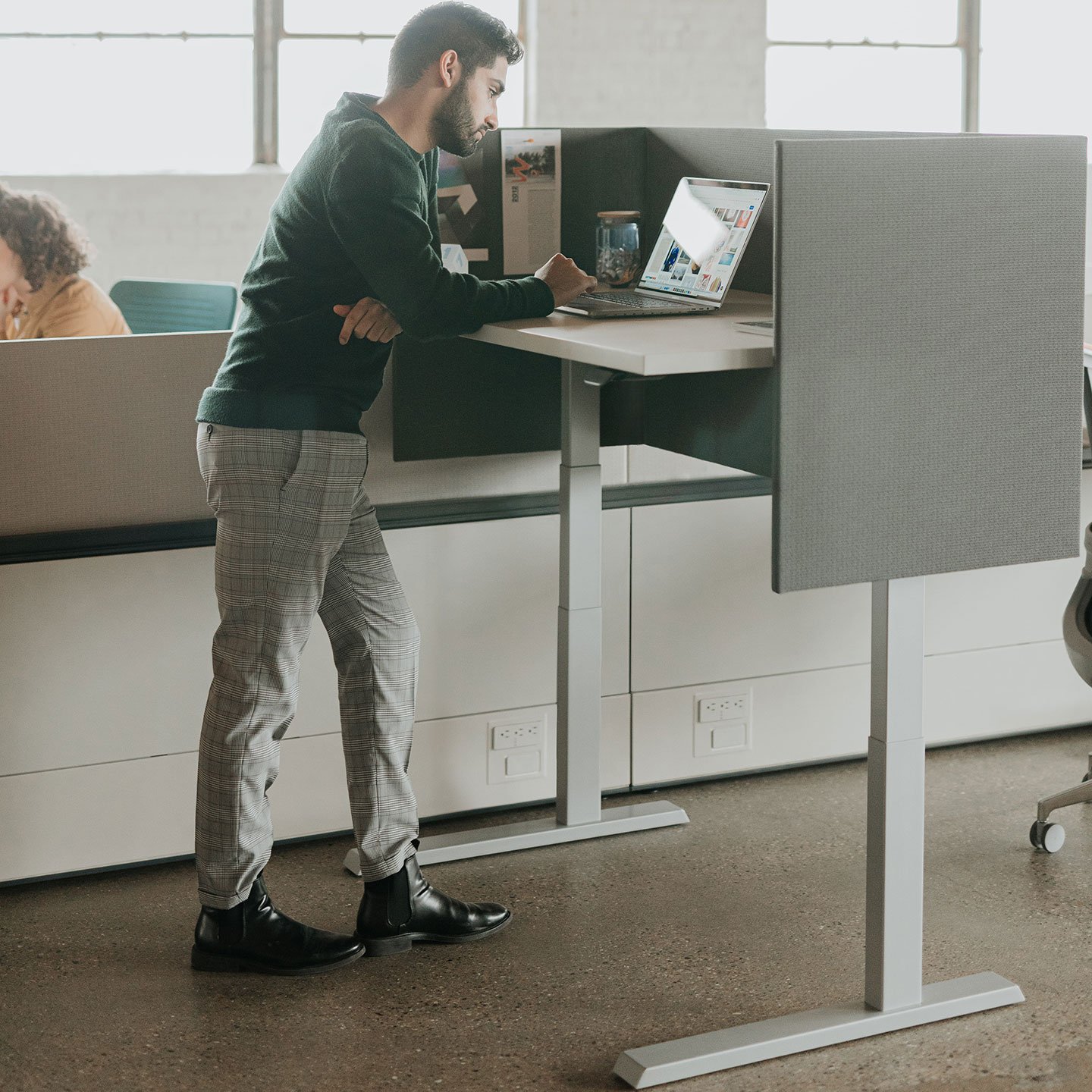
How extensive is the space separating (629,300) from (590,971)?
107cm

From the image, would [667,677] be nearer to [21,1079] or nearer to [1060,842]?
[1060,842]

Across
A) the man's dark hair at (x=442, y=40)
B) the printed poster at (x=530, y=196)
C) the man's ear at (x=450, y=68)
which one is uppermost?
the man's dark hair at (x=442, y=40)

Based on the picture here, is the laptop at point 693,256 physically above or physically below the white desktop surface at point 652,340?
above

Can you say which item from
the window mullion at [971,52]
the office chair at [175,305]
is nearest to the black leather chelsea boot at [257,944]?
the office chair at [175,305]

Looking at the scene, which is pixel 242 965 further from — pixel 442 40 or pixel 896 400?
pixel 442 40

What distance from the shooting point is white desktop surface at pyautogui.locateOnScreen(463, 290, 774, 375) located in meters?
1.85

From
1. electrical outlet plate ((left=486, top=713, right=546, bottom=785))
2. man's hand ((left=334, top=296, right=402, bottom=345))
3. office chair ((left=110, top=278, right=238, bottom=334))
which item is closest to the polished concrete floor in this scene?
electrical outlet plate ((left=486, top=713, right=546, bottom=785))

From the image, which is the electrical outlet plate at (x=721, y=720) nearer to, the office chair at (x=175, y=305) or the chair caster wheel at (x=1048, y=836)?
the chair caster wheel at (x=1048, y=836)

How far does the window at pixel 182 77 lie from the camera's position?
6.07m

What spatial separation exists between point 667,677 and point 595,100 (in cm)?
403

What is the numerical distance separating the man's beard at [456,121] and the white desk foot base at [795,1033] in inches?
51.0

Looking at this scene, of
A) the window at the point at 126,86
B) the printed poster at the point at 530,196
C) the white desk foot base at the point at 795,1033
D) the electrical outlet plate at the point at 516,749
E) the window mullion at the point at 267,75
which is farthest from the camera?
the window mullion at the point at 267,75

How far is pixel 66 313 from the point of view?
3.27 m

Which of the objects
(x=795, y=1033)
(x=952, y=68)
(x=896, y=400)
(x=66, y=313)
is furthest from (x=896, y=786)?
(x=952, y=68)
